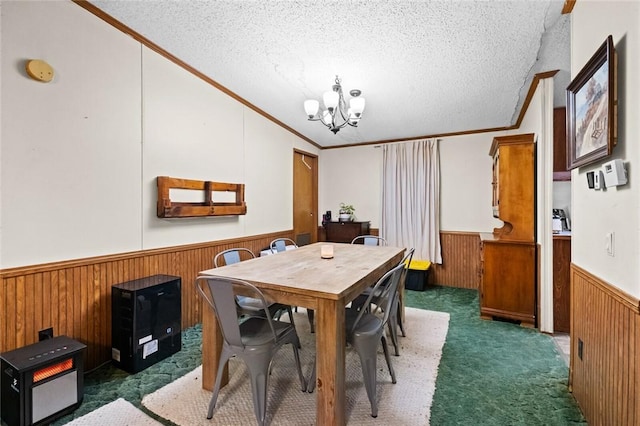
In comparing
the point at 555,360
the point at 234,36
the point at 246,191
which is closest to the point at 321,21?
the point at 234,36

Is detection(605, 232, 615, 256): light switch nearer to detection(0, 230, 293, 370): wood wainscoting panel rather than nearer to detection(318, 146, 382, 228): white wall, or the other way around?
detection(0, 230, 293, 370): wood wainscoting panel

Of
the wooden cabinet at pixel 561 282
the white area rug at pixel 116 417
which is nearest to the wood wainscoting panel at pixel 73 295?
the white area rug at pixel 116 417

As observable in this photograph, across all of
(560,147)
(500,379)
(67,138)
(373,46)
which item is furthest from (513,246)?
(67,138)

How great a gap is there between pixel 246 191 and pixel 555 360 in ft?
11.5

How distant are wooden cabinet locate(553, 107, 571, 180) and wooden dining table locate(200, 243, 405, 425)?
7.31ft

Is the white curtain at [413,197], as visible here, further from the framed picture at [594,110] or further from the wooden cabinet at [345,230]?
the framed picture at [594,110]

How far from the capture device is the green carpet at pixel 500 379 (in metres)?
1.72

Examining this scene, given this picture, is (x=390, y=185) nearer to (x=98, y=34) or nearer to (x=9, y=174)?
(x=98, y=34)

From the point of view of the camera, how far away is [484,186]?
14.8ft

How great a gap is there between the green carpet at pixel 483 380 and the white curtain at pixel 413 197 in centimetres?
189

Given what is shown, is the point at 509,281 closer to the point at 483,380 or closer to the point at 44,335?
the point at 483,380

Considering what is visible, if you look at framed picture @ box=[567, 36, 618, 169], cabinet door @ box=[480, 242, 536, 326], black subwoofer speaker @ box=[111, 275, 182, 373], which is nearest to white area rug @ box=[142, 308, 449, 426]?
black subwoofer speaker @ box=[111, 275, 182, 373]

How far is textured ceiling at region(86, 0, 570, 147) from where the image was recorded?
2.11 meters

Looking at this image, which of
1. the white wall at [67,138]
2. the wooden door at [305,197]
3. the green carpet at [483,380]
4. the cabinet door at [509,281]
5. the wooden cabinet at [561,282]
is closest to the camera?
the green carpet at [483,380]
